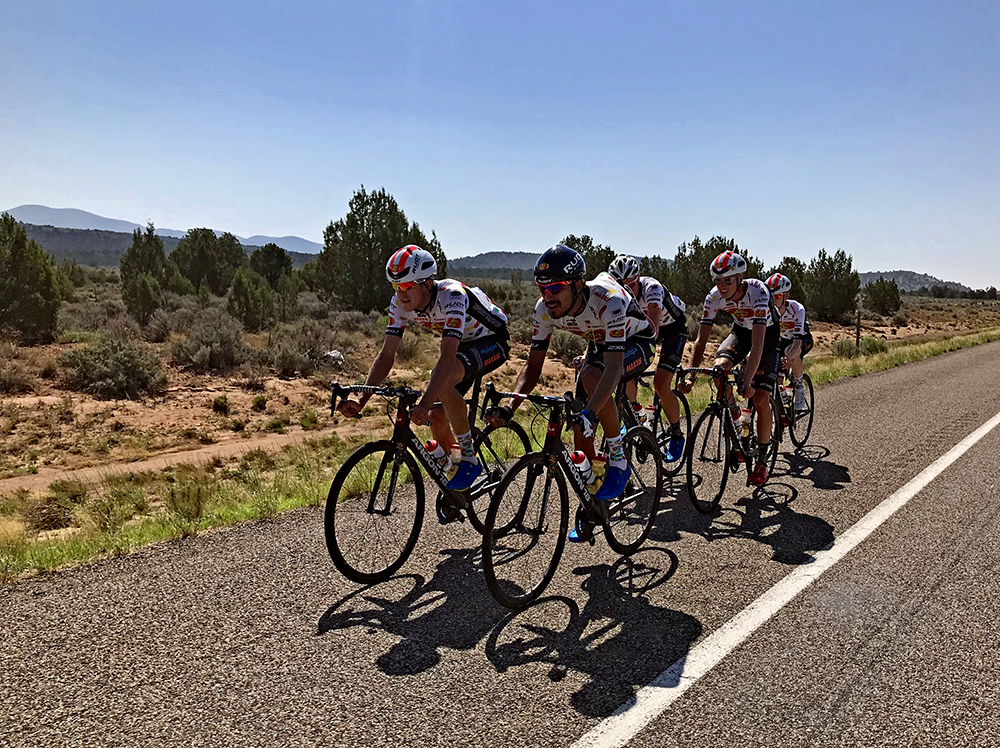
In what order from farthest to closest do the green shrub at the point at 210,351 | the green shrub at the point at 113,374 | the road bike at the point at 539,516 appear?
the green shrub at the point at 210,351
the green shrub at the point at 113,374
the road bike at the point at 539,516

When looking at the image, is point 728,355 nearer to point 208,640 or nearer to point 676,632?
point 676,632

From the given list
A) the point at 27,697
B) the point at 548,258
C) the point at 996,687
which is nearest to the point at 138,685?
the point at 27,697

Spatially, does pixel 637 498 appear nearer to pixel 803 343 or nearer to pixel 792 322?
pixel 792 322

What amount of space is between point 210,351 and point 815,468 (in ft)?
56.0

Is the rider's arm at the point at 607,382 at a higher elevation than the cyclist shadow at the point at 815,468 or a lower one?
higher

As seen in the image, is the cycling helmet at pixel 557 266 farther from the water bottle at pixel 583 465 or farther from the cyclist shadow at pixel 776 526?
the cyclist shadow at pixel 776 526

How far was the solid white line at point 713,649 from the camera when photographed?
3.11 metres

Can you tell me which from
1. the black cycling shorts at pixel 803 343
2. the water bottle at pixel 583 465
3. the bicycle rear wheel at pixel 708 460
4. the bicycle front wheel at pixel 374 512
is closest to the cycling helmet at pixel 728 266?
the bicycle rear wheel at pixel 708 460

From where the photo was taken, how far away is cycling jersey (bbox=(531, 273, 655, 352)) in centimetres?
498

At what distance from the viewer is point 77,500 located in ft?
28.2

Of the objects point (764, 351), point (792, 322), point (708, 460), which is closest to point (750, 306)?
point (764, 351)

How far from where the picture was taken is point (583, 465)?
487cm

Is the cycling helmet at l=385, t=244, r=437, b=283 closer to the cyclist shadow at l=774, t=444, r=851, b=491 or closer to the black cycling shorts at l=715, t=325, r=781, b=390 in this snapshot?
the black cycling shorts at l=715, t=325, r=781, b=390

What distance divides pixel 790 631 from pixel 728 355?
12.4 feet
